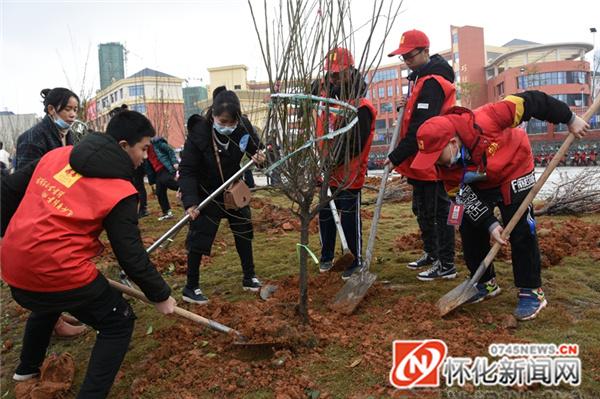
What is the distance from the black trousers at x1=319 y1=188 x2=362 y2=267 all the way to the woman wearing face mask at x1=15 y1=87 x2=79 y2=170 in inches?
90.7

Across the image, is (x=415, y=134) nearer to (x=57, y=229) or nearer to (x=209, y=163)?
(x=209, y=163)

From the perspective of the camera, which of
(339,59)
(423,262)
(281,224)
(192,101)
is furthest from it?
(192,101)

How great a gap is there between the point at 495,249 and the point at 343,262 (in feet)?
4.84

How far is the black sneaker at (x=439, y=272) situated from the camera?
4.13 m

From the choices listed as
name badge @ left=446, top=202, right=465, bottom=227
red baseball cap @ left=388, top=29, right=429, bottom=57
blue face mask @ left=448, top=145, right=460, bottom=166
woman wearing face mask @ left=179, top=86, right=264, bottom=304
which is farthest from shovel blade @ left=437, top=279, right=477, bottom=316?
red baseball cap @ left=388, top=29, right=429, bottom=57

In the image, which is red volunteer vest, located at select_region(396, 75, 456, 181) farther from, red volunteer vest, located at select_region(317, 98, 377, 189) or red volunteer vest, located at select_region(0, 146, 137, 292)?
red volunteer vest, located at select_region(0, 146, 137, 292)

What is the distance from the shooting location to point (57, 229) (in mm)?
2299

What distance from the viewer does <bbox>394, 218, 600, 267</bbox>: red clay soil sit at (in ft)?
14.9

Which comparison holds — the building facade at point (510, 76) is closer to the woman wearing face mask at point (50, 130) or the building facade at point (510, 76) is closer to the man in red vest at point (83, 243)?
the woman wearing face mask at point (50, 130)

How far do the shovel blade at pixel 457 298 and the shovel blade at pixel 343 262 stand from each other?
1.05 m

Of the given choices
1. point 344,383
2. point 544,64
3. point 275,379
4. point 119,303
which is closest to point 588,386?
point 344,383

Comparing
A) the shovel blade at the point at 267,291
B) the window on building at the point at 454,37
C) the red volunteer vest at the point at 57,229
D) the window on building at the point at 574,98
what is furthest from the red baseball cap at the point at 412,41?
the window on building at the point at 454,37

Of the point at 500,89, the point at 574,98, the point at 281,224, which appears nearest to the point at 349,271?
the point at 281,224

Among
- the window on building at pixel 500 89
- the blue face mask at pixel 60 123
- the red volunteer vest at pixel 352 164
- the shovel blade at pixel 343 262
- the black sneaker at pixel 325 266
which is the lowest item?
the black sneaker at pixel 325 266
